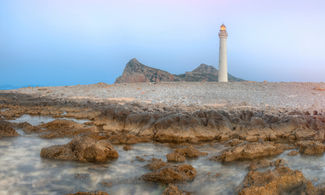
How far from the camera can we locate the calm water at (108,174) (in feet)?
12.8

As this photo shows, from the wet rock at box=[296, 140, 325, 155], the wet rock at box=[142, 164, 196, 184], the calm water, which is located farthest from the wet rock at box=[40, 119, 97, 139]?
the wet rock at box=[296, 140, 325, 155]

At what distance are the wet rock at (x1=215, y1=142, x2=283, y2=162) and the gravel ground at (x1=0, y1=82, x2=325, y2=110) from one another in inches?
285

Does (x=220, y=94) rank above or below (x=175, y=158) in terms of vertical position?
above

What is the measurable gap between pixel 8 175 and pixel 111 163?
5.61 ft

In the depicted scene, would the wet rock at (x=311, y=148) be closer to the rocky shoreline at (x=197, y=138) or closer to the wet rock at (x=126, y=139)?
the rocky shoreline at (x=197, y=138)

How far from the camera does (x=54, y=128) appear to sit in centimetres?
862

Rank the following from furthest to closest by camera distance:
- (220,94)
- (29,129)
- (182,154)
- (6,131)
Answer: (220,94)
(29,129)
(6,131)
(182,154)

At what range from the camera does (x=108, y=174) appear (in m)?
4.54

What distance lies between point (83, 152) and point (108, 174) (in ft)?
3.41

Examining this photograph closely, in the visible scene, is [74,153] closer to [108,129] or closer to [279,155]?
[108,129]

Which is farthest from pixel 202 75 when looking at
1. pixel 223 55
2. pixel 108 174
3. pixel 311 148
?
pixel 108 174

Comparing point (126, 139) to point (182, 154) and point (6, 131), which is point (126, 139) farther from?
point (6, 131)

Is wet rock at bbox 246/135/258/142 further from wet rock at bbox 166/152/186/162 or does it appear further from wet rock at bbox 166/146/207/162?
wet rock at bbox 166/152/186/162

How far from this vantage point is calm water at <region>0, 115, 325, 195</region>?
12.8 feet
